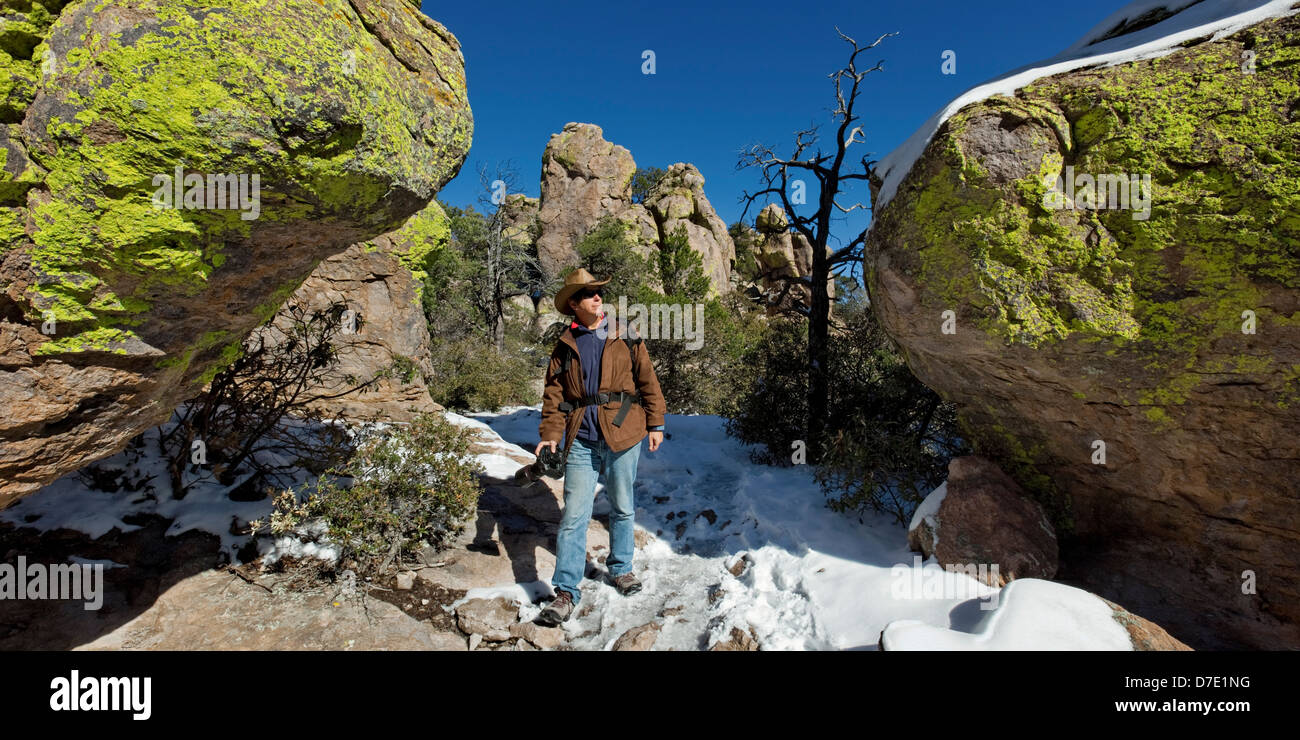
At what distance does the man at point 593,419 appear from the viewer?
11.4 ft

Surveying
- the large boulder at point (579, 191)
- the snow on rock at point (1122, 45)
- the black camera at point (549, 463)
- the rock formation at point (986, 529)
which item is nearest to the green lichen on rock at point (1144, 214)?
the snow on rock at point (1122, 45)

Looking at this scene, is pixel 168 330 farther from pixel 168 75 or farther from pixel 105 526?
pixel 105 526

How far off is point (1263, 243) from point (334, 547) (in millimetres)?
5451

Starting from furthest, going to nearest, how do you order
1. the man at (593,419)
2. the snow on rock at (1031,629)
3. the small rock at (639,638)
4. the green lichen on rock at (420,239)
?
the green lichen on rock at (420,239)
the man at (593,419)
the small rock at (639,638)
the snow on rock at (1031,629)

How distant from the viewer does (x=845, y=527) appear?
4.37 m

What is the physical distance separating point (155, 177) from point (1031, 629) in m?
3.97

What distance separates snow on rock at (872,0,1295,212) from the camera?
9.92ft

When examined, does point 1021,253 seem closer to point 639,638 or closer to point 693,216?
point 639,638

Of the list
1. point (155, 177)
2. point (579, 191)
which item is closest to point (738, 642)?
point (155, 177)

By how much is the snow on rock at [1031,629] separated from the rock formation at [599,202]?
26087mm

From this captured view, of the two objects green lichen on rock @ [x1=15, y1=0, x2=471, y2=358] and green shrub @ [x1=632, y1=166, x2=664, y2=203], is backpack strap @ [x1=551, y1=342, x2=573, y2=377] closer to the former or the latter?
green lichen on rock @ [x1=15, y1=0, x2=471, y2=358]

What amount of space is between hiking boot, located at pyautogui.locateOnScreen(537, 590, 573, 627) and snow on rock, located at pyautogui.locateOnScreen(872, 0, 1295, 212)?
3.31m

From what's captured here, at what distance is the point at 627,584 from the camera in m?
3.67

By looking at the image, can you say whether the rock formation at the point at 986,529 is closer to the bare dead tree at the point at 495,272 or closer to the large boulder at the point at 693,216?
the bare dead tree at the point at 495,272
